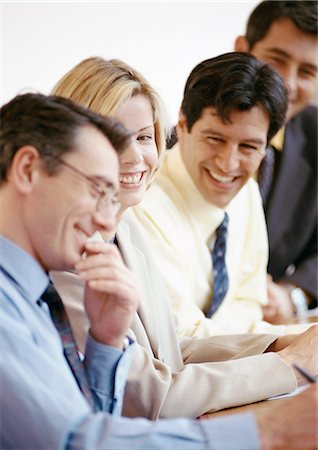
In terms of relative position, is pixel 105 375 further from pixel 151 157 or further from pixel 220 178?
pixel 220 178

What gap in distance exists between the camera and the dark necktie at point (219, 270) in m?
1.99

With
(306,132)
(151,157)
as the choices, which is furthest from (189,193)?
(306,132)

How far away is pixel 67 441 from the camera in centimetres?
88

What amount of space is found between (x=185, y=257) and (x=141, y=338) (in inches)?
19.8

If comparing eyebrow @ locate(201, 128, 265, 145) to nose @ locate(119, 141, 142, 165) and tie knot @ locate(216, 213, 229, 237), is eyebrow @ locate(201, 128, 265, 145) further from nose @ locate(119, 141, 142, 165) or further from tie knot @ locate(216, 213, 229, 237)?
nose @ locate(119, 141, 142, 165)

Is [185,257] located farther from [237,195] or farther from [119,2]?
[119,2]

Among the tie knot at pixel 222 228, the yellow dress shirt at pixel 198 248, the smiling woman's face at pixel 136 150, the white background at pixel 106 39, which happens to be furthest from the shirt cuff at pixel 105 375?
the tie knot at pixel 222 228

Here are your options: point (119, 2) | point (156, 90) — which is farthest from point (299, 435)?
point (119, 2)

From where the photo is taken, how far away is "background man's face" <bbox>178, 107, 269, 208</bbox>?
1.83m

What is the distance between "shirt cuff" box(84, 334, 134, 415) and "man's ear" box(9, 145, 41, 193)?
0.26 metres

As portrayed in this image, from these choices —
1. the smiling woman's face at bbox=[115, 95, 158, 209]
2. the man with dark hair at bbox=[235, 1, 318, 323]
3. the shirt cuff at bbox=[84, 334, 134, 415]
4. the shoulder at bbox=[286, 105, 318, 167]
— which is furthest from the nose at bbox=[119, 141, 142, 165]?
the shoulder at bbox=[286, 105, 318, 167]

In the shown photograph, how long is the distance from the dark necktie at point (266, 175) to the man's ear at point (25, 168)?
167cm

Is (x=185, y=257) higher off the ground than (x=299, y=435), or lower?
lower

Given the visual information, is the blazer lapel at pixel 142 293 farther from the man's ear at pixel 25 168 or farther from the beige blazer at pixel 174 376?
the man's ear at pixel 25 168
